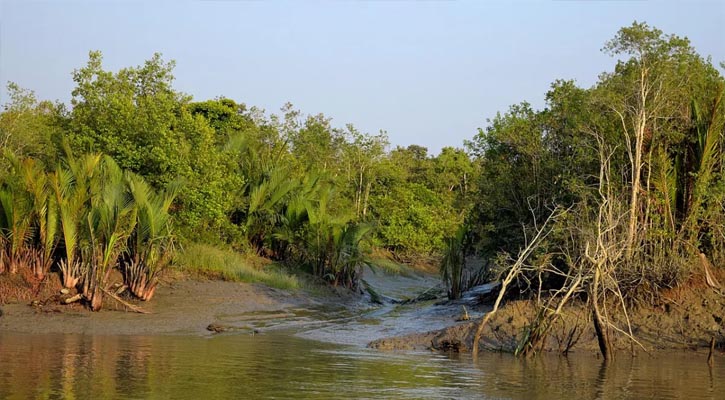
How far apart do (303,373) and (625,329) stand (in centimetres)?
695

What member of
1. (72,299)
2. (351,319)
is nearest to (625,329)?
(351,319)

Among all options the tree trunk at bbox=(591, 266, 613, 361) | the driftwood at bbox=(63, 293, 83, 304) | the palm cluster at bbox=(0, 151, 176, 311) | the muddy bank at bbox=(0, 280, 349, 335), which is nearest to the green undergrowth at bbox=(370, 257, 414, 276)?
the muddy bank at bbox=(0, 280, 349, 335)

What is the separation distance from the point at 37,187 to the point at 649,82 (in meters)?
13.2

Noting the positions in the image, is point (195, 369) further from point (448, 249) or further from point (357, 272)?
point (357, 272)

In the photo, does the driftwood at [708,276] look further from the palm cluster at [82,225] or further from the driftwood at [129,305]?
the driftwood at [129,305]

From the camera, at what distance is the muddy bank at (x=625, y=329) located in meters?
16.0

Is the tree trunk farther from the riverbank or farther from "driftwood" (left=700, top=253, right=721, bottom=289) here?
"driftwood" (left=700, top=253, right=721, bottom=289)

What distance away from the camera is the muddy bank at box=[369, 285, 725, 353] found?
16016 mm

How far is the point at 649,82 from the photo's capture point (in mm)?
17406

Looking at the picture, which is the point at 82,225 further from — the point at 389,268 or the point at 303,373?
the point at 389,268

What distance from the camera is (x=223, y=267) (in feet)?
78.5

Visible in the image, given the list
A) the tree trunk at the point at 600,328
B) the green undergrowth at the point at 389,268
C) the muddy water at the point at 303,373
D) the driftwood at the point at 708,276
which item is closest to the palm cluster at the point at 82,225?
the muddy water at the point at 303,373

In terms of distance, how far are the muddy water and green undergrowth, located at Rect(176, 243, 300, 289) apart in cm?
692

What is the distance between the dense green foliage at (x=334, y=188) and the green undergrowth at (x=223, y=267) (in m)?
0.68
